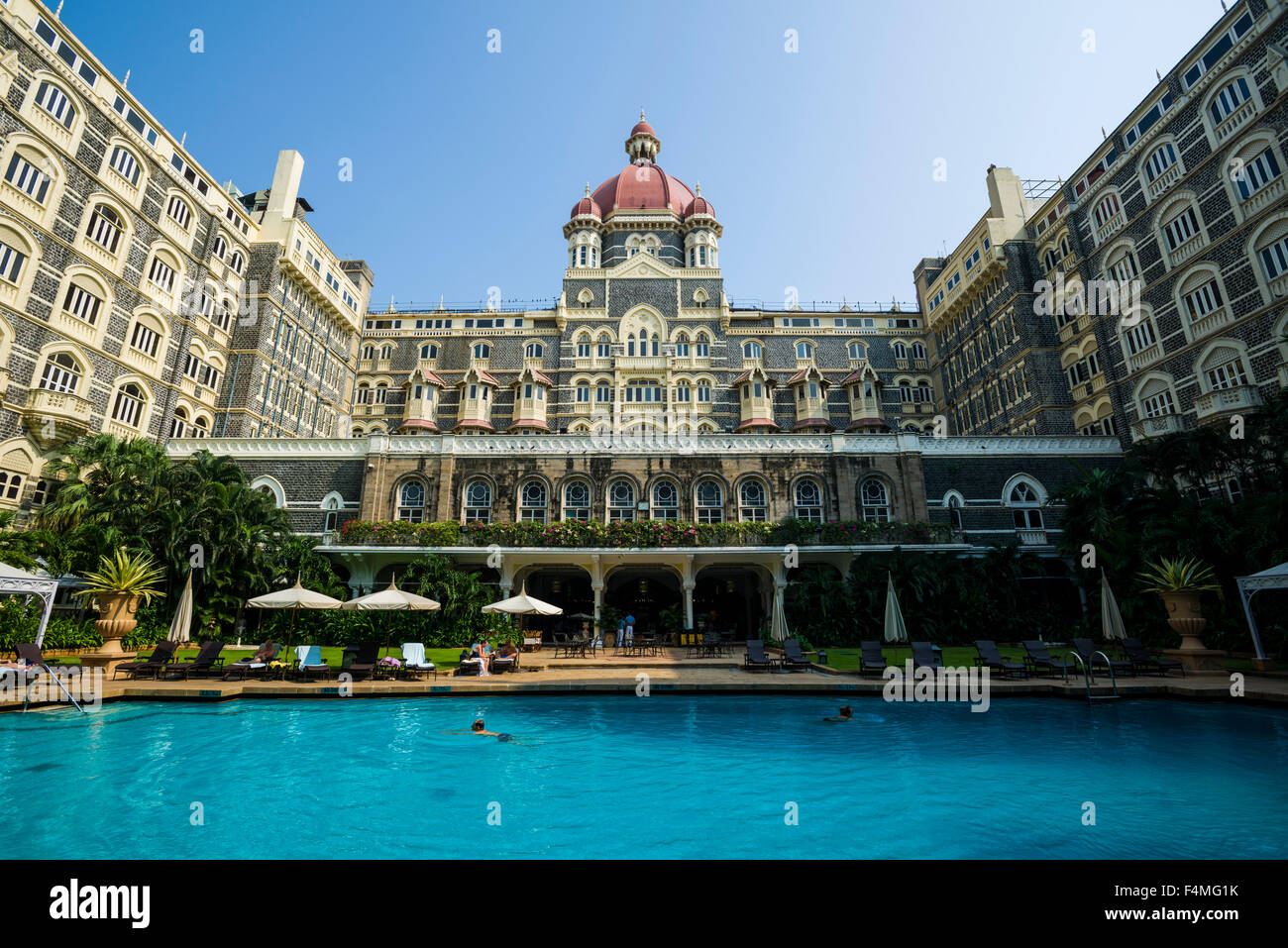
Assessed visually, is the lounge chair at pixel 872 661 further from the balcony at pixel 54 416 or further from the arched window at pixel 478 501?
the balcony at pixel 54 416

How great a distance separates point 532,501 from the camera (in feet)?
93.4

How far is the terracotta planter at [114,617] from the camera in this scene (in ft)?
57.9

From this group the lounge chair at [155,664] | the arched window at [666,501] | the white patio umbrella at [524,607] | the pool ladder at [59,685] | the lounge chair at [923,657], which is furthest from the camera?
the arched window at [666,501]

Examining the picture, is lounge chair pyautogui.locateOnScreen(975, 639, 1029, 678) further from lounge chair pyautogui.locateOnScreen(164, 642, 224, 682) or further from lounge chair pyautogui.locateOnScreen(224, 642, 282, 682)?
lounge chair pyautogui.locateOnScreen(164, 642, 224, 682)

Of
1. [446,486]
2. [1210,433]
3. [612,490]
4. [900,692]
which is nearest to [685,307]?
[612,490]

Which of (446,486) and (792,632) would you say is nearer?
(792,632)

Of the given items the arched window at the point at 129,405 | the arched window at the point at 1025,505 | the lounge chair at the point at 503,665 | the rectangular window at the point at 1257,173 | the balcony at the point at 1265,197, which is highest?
the rectangular window at the point at 1257,173

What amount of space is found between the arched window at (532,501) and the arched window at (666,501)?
5.13m

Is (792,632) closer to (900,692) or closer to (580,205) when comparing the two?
(900,692)

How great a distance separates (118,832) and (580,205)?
48095 mm

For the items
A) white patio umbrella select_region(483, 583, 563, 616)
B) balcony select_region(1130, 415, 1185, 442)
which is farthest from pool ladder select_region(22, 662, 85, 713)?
balcony select_region(1130, 415, 1185, 442)

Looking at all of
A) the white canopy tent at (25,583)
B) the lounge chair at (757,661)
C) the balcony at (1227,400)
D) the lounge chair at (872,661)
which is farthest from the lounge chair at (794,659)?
the balcony at (1227,400)

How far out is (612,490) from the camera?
28.6m

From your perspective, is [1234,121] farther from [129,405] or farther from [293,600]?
[129,405]
